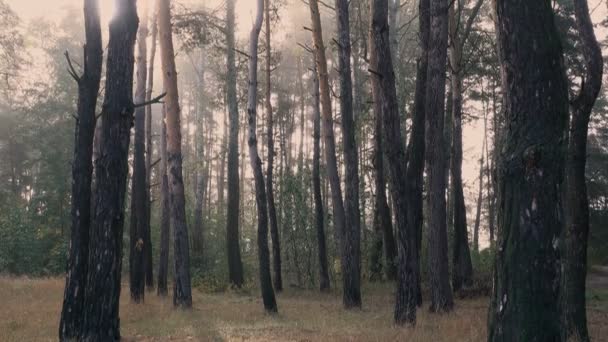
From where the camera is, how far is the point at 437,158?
41.1 feet

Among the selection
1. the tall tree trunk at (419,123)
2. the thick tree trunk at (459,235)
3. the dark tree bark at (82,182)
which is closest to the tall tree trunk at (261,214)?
the tall tree trunk at (419,123)

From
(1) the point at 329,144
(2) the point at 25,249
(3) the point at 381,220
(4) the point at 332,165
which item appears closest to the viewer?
(4) the point at 332,165

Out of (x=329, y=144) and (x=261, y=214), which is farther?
(x=329, y=144)

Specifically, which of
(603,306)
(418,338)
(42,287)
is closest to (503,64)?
(418,338)

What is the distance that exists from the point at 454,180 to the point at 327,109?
218 inches

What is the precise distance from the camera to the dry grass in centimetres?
884

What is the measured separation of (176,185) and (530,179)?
1061 cm

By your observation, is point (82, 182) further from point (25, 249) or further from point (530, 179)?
point (25, 249)

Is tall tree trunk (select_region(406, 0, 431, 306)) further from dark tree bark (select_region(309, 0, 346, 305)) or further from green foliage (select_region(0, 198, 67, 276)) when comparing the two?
green foliage (select_region(0, 198, 67, 276))

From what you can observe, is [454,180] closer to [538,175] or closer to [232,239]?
[232,239]

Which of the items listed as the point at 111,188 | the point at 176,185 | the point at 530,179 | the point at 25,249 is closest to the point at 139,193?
the point at 176,185

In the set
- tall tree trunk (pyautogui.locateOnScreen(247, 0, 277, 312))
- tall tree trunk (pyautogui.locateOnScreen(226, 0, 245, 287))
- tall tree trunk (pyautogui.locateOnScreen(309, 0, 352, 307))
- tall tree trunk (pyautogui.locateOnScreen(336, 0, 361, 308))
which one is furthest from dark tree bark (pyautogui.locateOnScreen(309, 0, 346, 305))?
tall tree trunk (pyautogui.locateOnScreen(226, 0, 245, 287))

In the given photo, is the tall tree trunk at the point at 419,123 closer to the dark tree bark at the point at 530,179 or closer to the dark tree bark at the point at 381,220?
the dark tree bark at the point at 381,220

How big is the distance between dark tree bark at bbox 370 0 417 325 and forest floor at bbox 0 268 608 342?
0.53m
